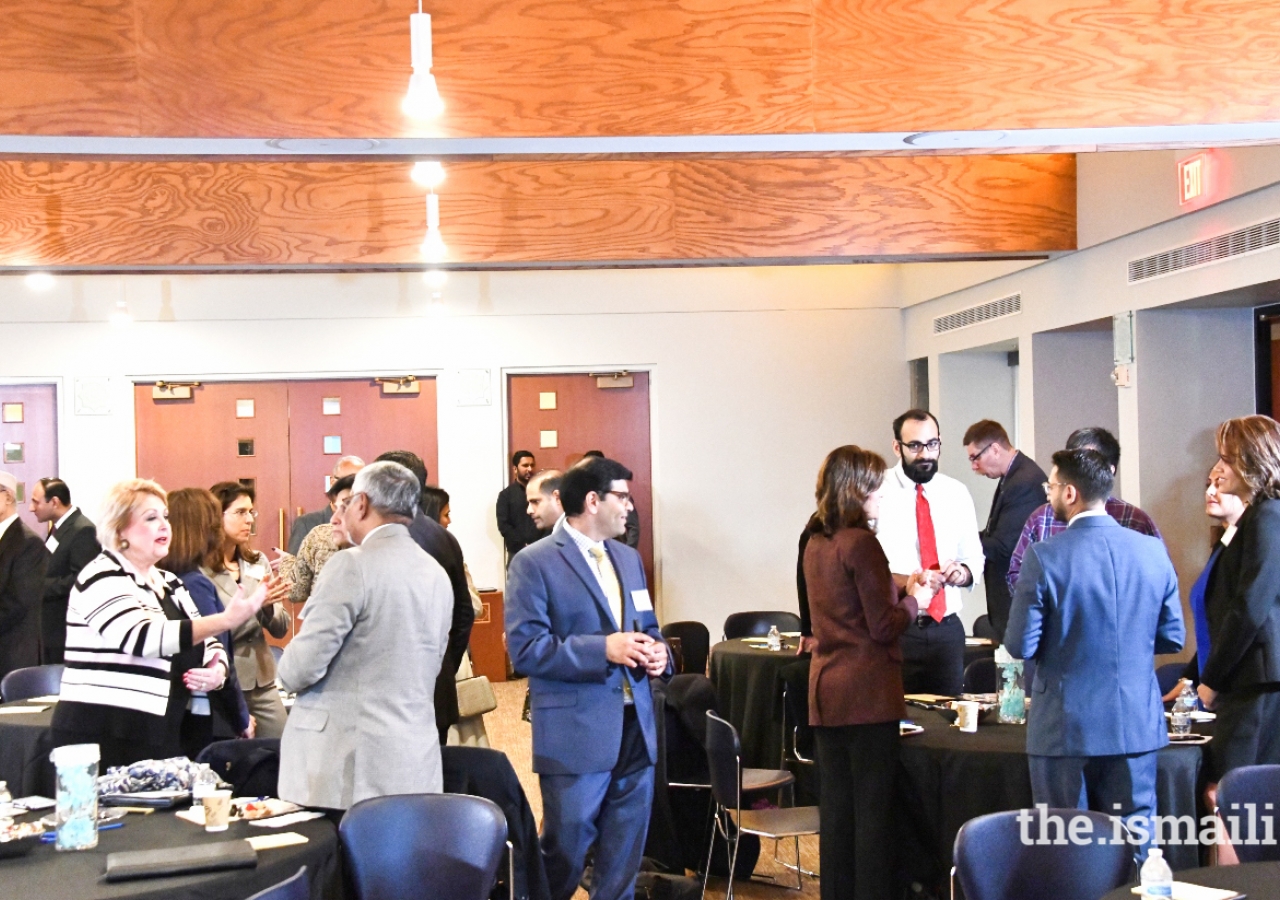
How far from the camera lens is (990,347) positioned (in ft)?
30.4

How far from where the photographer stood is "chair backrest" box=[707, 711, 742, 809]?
15.1 ft

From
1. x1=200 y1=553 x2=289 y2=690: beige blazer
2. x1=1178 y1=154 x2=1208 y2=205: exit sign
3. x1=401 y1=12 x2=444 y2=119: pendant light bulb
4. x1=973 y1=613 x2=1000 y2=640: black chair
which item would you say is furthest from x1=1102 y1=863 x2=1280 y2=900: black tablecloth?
x1=973 y1=613 x2=1000 y2=640: black chair

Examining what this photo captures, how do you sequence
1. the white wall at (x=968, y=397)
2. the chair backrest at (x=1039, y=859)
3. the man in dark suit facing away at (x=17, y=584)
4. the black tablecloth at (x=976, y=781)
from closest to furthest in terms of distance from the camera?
the chair backrest at (x=1039, y=859) < the black tablecloth at (x=976, y=781) < the man in dark suit facing away at (x=17, y=584) < the white wall at (x=968, y=397)

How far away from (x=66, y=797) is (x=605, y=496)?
1.62 meters

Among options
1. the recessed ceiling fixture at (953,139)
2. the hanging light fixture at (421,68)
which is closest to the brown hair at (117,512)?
the hanging light fixture at (421,68)

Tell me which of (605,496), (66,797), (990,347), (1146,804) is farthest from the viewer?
(990,347)

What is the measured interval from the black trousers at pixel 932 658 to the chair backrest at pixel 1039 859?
1.92 metres

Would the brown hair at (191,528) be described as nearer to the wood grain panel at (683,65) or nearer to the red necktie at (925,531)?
the wood grain panel at (683,65)

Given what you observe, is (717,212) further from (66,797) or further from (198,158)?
(66,797)

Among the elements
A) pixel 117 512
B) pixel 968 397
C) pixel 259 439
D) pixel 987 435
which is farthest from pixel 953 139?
pixel 259 439

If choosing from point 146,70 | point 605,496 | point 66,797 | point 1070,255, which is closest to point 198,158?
point 146,70

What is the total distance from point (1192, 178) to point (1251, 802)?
149 inches

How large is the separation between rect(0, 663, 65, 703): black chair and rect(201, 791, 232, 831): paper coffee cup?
2.94 metres

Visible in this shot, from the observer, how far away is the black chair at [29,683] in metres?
5.71
